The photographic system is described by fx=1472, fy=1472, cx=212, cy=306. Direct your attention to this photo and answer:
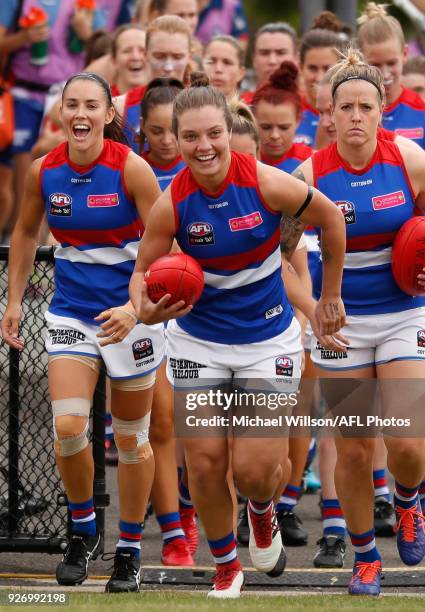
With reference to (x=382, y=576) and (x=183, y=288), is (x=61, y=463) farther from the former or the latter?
(x=382, y=576)

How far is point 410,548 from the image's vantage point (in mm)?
7328

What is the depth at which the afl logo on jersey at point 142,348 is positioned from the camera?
7141 mm

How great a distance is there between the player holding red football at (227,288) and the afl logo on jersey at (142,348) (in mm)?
168

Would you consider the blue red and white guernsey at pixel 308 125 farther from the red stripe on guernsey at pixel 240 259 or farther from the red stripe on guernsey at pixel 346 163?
the red stripe on guernsey at pixel 240 259

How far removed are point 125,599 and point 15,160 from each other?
21.5 ft

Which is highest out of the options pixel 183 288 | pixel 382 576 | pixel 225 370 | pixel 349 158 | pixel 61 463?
pixel 349 158

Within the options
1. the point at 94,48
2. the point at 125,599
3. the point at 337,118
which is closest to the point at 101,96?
the point at 337,118

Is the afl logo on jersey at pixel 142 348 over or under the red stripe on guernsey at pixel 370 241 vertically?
under

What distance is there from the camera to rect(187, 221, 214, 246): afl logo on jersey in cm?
665

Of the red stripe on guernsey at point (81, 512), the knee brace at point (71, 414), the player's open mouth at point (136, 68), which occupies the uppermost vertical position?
the player's open mouth at point (136, 68)

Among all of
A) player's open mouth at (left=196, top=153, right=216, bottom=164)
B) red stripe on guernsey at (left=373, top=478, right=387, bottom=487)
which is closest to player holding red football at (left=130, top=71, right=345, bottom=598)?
player's open mouth at (left=196, top=153, right=216, bottom=164)

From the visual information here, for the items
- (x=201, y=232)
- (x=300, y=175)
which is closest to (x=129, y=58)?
(x=300, y=175)

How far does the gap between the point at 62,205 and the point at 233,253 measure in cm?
96

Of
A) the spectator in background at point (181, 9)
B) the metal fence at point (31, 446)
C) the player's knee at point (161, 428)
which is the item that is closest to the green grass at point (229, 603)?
the metal fence at point (31, 446)
